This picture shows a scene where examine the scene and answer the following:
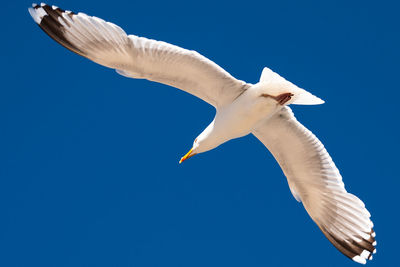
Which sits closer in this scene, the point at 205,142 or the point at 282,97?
the point at 282,97

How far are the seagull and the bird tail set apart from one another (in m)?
0.01

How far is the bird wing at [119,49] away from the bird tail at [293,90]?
43 cm

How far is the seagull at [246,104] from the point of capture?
229 inches

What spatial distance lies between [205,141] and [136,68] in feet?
4.65

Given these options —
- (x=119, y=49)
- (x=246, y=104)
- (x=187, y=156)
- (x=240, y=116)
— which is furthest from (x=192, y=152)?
(x=119, y=49)

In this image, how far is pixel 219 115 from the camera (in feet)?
21.7

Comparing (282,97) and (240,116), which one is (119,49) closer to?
(240,116)

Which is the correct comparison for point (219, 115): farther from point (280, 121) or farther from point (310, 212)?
point (310, 212)

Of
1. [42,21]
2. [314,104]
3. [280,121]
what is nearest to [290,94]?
[314,104]

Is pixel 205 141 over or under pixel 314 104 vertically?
under

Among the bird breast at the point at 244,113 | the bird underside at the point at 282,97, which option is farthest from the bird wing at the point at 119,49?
the bird underside at the point at 282,97

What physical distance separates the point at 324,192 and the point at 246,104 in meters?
1.76

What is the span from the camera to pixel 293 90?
6.12 metres

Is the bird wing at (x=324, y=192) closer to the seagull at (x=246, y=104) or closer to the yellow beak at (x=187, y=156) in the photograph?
the seagull at (x=246, y=104)
